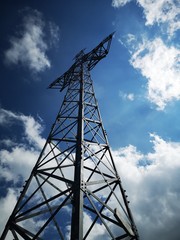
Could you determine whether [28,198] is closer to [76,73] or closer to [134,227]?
[134,227]

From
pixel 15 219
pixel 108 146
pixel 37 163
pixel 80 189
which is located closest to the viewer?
pixel 80 189

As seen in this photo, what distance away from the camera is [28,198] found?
227 inches

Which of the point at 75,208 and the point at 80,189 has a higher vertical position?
the point at 80,189

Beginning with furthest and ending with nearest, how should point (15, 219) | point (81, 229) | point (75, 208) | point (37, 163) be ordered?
point (37, 163) → point (15, 219) → point (75, 208) → point (81, 229)

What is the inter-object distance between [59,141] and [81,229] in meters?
4.23

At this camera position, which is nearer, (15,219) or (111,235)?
(111,235)

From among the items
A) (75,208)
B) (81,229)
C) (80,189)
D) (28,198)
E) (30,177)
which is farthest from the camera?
(30,177)

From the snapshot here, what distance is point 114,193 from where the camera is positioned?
5.80 m

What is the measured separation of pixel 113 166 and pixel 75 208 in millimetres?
2959

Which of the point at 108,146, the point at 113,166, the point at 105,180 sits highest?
the point at 108,146

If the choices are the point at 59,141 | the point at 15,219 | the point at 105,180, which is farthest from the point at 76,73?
the point at 15,219

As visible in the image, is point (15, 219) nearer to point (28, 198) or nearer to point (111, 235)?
point (28, 198)

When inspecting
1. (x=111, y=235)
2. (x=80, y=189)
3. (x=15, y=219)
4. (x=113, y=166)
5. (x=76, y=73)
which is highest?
(x=76, y=73)

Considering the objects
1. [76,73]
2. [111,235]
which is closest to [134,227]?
[111,235]
